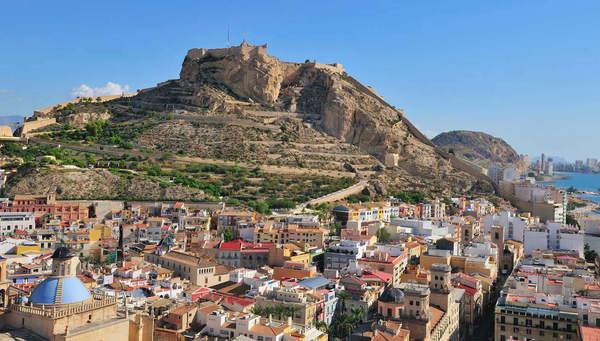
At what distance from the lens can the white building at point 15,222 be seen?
107ft

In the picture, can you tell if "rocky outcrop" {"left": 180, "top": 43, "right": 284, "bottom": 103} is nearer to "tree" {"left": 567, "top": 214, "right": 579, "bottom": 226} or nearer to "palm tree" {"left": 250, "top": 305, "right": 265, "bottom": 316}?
"tree" {"left": 567, "top": 214, "right": 579, "bottom": 226}

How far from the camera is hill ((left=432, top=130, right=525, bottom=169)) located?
147375 mm

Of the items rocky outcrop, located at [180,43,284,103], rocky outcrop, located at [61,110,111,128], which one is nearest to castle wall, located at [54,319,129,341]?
rocky outcrop, located at [61,110,111,128]

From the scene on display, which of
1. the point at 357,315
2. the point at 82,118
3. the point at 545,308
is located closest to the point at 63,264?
the point at 357,315

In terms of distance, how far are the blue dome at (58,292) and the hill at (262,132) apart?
32.4 meters

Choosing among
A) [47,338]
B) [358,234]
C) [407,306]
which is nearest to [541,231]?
[358,234]

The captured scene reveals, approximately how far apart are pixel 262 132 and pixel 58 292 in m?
46.5

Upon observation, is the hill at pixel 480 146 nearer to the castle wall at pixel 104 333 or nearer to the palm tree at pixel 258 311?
the palm tree at pixel 258 311

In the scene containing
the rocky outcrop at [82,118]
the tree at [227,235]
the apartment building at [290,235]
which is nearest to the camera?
the apartment building at [290,235]

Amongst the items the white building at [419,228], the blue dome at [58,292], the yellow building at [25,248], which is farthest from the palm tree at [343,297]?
the yellow building at [25,248]

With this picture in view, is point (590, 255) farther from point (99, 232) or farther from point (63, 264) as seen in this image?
point (63, 264)

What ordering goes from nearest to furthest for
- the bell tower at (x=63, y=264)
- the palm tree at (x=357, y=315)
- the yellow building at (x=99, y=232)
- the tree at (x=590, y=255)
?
the bell tower at (x=63, y=264) < the palm tree at (x=357, y=315) < the yellow building at (x=99, y=232) < the tree at (x=590, y=255)

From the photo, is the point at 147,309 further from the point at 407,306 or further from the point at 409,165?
the point at 409,165

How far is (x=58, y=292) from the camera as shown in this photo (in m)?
12.5
